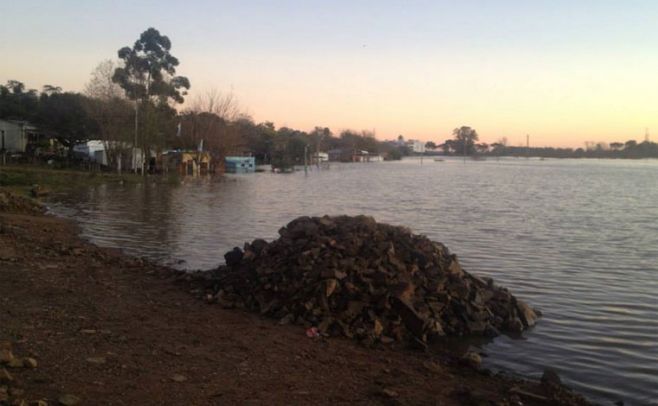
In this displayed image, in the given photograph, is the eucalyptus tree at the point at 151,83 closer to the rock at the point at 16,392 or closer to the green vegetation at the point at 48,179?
the green vegetation at the point at 48,179

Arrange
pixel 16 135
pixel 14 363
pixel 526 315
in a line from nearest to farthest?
pixel 14 363 < pixel 526 315 < pixel 16 135

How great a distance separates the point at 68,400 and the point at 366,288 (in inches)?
173

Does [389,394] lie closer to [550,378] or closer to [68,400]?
[550,378]

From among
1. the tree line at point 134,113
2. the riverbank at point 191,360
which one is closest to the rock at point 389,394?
the riverbank at point 191,360

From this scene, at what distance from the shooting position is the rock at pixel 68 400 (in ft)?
15.0

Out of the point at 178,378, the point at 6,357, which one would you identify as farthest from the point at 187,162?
the point at 178,378

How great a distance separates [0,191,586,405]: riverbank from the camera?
17.0 feet

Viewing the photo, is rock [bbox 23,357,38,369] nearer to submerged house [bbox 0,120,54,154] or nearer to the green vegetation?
the green vegetation

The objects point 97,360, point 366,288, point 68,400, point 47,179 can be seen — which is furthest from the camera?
point 47,179

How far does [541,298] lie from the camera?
34.9 ft

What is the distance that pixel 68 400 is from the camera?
15.1 feet

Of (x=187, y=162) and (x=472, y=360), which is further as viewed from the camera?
(x=187, y=162)

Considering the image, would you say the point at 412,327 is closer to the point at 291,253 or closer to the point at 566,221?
the point at 291,253

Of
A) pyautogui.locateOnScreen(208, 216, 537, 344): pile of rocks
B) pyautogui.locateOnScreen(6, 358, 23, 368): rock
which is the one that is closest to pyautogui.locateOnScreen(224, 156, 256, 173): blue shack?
pyautogui.locateOnScreen(208, 216, 537, 344): pile of rocks
